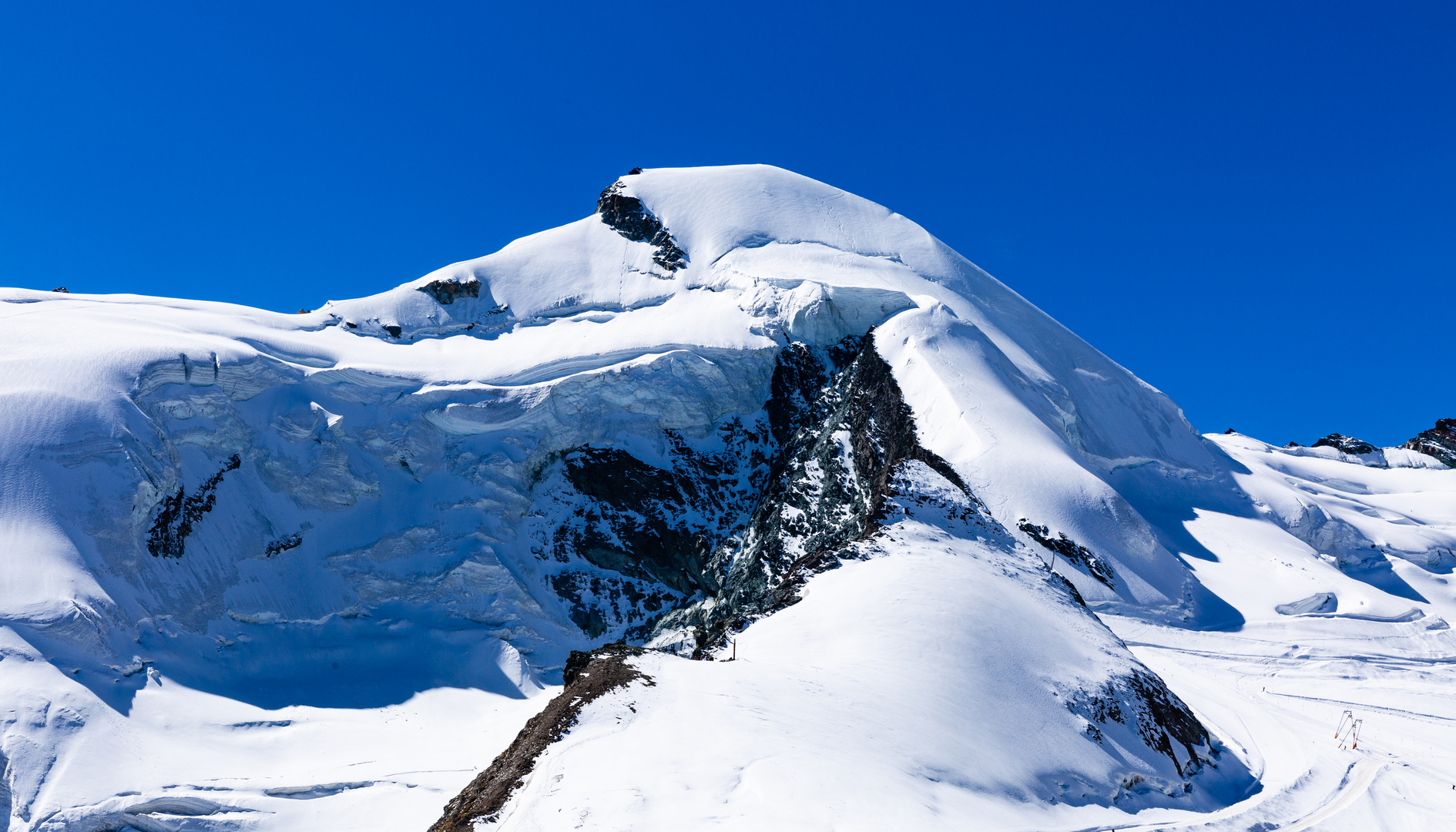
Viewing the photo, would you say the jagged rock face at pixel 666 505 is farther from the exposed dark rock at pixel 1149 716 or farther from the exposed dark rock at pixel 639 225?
the exposed dark rock at pixel 1149 716

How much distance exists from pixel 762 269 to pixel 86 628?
40326 millimetres

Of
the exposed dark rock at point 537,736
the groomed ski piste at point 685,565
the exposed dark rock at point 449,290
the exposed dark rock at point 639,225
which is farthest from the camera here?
the exposed dark rock at point 639,225

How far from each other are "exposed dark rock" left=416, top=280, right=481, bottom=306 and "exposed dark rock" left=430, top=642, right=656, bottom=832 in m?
41.0

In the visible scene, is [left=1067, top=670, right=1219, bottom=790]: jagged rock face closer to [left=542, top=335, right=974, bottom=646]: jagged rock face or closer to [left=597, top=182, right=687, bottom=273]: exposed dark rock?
[left=542, top=335, right=974, bottom=646]: jagged rock face

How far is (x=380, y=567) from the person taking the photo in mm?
46469

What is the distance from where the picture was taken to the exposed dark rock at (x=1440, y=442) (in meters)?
85.2

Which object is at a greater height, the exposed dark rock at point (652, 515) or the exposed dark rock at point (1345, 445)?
the exposed dark rock at point (1345, 445)

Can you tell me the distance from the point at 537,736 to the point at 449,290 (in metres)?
45.3

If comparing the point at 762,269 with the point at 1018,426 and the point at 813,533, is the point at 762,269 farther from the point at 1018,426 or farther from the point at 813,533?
the point at 813,533

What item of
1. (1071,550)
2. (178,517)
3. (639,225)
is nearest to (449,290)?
(639,225)

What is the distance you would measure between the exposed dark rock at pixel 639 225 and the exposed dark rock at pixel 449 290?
38.3ft

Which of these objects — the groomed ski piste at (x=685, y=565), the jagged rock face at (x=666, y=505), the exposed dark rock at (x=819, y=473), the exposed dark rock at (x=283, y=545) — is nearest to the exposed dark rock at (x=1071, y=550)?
the groomed ski piste at (x=685, y=565)

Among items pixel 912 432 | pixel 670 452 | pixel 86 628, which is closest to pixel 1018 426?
pixel 912 432

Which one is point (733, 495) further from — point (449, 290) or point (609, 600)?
point (449, 290)
